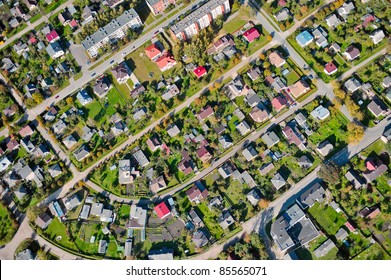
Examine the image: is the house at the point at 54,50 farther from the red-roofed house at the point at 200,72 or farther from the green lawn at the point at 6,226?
the green lawn at the point at 6,226

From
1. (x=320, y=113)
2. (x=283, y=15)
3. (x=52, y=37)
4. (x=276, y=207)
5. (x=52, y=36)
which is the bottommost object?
(x=276, y=207)

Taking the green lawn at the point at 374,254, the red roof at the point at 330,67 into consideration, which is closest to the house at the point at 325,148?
the red roof at the point at 330,67

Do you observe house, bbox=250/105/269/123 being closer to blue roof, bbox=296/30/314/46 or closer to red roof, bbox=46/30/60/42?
blue roof, bbox=296/30/314/46

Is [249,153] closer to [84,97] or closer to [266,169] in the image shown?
[266,169]

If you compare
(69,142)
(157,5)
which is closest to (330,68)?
(157,5)

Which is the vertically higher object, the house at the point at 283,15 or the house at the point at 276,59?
the house at the point at 283,15

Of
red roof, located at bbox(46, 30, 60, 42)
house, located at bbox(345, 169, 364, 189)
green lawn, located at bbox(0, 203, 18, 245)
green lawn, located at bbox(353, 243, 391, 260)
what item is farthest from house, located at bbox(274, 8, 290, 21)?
green lawn, located at bbox(0, 203, 18, 245)
